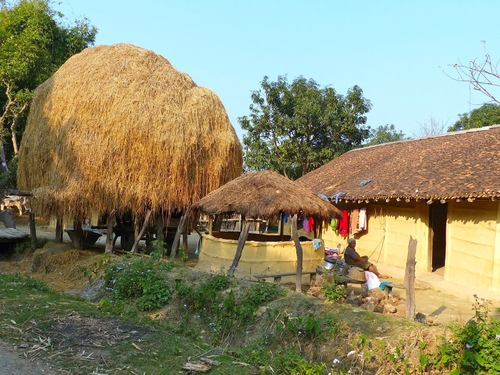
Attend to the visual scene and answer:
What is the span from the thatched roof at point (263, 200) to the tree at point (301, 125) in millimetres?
15533

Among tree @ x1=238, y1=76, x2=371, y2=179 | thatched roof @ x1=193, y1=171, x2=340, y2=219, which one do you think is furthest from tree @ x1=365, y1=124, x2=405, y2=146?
thatched roof @ x1=193, y1=171, x2=340, y2=219

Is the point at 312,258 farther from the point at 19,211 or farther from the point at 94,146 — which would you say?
the point at 19,211

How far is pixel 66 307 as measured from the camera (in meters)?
7.46

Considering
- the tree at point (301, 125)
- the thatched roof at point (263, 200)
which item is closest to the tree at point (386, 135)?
the tree at point (301, 125)

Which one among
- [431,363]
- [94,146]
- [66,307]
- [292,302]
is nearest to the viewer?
[431,363]

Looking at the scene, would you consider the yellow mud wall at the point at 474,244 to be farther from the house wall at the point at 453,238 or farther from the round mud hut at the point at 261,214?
the round mud hut at the point at 261,214

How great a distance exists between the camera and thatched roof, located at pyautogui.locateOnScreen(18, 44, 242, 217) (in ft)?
41.3

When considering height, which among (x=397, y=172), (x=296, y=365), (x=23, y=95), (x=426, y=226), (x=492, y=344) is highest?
(x=23, y=95)

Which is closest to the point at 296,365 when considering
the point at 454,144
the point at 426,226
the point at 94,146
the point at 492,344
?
the point at 492,344

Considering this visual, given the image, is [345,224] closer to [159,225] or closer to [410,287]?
[159,225]

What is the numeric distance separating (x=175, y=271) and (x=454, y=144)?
1090 cm

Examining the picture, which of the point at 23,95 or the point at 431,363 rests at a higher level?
the point at 23,95

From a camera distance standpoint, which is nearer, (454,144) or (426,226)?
(426,226)

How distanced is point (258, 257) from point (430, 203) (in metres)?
4.48
